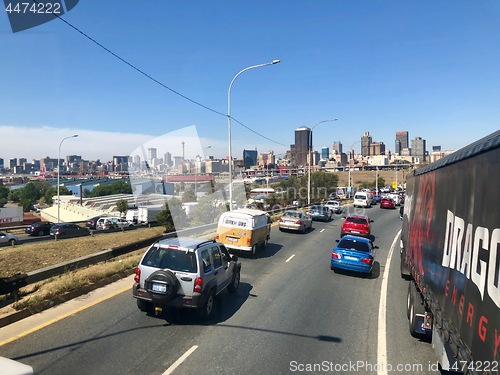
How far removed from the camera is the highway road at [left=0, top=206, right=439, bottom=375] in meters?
5.96

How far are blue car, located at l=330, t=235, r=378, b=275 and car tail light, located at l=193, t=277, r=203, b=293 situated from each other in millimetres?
7067

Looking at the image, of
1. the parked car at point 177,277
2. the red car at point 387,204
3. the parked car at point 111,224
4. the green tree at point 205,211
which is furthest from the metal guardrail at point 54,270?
the red car at point 387,204

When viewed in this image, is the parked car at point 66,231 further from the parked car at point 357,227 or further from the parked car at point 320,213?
the parked car at point 357,227

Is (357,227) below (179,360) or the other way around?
below

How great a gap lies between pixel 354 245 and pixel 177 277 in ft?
26.8

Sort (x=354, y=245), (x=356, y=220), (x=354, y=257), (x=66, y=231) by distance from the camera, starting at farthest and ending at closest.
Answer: (x=66, y=231)
(x=356, y=220)
(x=354, y=245)
(x=354, y=257)

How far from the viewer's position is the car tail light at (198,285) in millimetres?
7605

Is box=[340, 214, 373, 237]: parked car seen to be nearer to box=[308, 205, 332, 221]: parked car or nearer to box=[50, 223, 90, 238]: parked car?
box=[308, 205, 332, 221]: parked car

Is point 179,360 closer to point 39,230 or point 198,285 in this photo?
point 198,285

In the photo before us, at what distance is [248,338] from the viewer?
718 cm

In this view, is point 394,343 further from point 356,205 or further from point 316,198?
point 316,198

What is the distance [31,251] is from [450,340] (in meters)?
19.2

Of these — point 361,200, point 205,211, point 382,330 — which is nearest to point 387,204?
point 361,200

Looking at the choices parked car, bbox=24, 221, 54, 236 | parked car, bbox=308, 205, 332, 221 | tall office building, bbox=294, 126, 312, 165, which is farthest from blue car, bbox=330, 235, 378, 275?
parked car, bbox=24, 221, 54, 236
